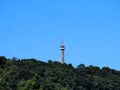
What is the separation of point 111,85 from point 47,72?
14.7 m

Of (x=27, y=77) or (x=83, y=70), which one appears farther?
(x=83, y=70)

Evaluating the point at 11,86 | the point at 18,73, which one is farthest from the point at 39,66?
the point at 11,86

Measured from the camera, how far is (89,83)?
124 meters

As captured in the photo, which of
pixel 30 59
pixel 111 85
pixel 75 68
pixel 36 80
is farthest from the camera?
pixel 75 68

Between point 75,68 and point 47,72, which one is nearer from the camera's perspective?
point 47,72

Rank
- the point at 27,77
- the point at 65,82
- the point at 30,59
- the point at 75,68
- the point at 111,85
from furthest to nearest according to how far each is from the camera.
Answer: the point at 75,68
the point at 30,59
the point at 111,85
the point at 65,82
the point at 27,77

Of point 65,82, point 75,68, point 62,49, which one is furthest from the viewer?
point 62,49

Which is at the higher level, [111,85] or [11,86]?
[111,85]

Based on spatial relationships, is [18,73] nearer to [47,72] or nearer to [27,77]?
[27,77]

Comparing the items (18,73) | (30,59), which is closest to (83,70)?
(30,59)

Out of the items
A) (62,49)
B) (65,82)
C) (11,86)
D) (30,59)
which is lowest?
(11,86)

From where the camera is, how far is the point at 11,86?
234 ft

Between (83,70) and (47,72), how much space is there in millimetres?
23265

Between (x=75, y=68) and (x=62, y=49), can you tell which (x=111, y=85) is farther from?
(x=62, y=49)
